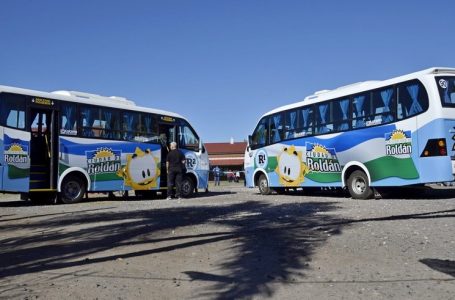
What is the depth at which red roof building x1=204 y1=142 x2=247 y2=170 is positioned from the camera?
221ft

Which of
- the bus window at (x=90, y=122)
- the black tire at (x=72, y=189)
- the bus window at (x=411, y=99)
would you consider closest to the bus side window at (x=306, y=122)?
the bus window at (x=411, y=99)

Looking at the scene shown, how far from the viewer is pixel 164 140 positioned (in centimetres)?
1855

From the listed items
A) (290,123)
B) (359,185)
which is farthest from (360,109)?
(290,123)

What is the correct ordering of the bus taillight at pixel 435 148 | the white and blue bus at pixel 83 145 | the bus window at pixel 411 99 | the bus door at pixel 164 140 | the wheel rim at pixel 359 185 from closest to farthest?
the bus taillight at pixel 435 148
the bus window at pixel 411 99
the white and blue bus at pixel 83 145
the wheel rim at pixel 359 185
the bus door at pixel 164 140

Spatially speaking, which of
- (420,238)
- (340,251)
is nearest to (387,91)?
(420,238)

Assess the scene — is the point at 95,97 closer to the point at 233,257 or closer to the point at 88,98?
the point at 88,98

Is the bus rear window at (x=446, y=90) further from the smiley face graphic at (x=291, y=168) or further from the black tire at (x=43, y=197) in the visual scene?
the black tire at (x=43, y=197)

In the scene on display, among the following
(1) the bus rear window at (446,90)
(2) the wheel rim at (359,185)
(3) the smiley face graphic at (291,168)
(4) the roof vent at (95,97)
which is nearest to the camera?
(1) the bus rear window at (446,90)

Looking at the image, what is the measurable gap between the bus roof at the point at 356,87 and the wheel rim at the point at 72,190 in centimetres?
794

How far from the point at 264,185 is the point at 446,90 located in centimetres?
886

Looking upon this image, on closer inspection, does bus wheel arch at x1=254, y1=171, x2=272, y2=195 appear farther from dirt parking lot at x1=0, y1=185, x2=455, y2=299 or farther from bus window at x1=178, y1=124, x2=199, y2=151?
dirt parking lot at x1=0, y1=185, x2=455, y2=299

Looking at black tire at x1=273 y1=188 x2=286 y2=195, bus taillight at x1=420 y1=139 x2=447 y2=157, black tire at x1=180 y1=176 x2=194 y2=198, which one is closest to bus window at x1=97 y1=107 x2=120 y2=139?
black tire at x1=180 y1=176 x2=194 y2=198

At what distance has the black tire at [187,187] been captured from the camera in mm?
18562

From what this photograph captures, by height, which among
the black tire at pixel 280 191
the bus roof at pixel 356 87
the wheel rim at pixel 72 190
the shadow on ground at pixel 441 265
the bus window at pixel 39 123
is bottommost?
the shadow on ground at pixel 441 265
